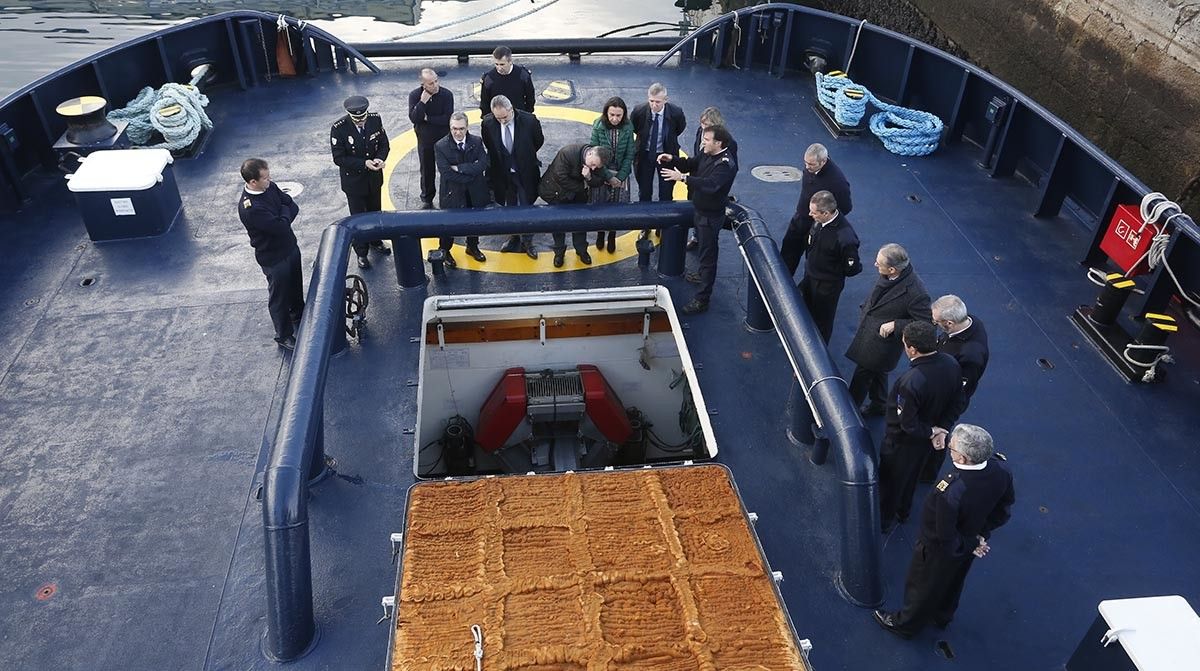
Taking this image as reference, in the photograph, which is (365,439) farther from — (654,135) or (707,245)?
(654,135)

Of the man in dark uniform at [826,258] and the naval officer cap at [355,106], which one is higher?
the naval officer cap at [355,106]

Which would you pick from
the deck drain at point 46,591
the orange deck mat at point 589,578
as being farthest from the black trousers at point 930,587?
the deck drain at point 46,591

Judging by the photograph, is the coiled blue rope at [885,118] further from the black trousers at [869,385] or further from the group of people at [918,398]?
the black trousers at [869,385]

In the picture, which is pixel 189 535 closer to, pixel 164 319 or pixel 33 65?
pixel 164 319

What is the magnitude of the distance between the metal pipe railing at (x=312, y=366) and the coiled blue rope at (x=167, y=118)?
348 cm

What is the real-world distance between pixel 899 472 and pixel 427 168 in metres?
4.61

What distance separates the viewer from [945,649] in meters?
4.15

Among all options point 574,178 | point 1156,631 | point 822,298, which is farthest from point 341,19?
point 1156,631

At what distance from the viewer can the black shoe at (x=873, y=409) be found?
17.6 ft

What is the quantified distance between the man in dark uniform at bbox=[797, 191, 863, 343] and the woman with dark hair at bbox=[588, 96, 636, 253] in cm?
159

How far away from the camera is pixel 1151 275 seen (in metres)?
6.49

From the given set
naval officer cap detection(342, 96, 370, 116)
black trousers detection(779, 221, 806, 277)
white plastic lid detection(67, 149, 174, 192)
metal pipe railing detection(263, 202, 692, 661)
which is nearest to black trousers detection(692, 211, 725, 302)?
metal pipe railing detection(263, 202, 692, 661)

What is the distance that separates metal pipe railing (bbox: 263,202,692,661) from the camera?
382 centimetres

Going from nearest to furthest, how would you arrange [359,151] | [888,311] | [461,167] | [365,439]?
[888,311]
[365,439]
[461,167]
[359,151]
